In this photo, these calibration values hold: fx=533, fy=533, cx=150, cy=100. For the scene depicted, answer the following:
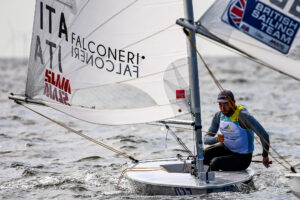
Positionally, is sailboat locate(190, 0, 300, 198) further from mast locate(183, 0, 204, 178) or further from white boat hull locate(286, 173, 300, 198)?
white boat hull locate(286, 173, 300, 198)

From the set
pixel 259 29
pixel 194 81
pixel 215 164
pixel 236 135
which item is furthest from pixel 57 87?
pixel 259 29

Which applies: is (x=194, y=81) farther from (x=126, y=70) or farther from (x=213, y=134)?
(x=213, y=134)

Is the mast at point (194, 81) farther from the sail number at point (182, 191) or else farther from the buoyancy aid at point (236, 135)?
the buoyancy aid at point (236, 135)

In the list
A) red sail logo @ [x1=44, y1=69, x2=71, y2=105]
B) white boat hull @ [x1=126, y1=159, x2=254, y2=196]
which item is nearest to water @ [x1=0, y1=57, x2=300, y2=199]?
white boat hull @ [x1=126, y1=159, x2=254, y2=196]

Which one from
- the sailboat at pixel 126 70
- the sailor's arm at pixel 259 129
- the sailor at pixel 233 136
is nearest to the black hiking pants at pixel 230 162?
the sailor at pixel 233 136

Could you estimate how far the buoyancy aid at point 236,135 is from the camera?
651 cm

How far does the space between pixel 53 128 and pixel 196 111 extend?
7.21m

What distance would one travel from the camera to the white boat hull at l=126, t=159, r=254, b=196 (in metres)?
5.86

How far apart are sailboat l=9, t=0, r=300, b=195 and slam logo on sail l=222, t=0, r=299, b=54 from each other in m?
0.75

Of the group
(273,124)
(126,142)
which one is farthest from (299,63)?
(273,124)

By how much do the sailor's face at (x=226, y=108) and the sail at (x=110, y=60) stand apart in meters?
0.62

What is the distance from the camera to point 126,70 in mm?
6246

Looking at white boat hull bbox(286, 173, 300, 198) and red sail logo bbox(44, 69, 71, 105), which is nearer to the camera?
white boat hull bbox(286, 173, 300, 198)

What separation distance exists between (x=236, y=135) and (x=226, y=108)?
37 cm
